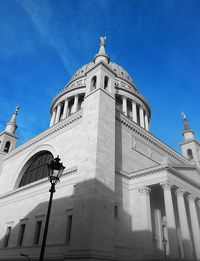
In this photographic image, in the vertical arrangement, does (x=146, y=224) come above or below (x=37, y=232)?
above

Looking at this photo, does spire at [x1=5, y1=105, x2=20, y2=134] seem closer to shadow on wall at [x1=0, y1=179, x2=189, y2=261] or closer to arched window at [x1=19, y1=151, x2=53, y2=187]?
Result: arched window at [x1=19, y1=151, x2=53, y2=187]

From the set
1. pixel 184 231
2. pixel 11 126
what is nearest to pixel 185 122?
pixel 184 231

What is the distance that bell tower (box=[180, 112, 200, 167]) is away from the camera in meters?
36.0

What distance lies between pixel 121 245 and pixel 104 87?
14.5m

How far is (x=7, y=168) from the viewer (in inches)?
1348

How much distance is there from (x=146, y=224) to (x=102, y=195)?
178 inches

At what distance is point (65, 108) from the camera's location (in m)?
43.3

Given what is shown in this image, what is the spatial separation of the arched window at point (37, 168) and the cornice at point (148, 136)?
889 cm

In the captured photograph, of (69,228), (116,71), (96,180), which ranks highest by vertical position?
(116,71)

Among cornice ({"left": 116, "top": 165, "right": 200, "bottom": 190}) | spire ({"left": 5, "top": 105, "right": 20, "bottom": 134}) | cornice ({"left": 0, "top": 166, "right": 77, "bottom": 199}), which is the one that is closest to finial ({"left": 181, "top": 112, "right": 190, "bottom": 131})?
cornice ({"left": 116, "top": 165, "right": 200, "bottom": 190})

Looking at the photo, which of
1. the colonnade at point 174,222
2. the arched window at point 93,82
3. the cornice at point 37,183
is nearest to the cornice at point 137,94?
the arched window at point 93,82

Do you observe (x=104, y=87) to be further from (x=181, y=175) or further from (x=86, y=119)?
(x=181, y=175)

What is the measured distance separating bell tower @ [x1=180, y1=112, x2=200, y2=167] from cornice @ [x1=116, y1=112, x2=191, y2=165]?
1.91 metres

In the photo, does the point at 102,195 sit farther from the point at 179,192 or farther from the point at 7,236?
the point at 7,236
